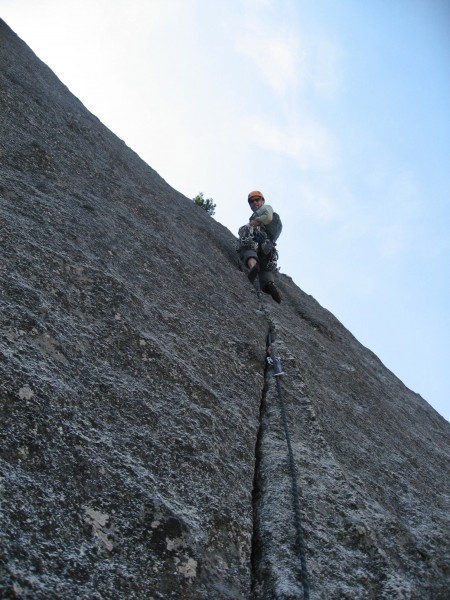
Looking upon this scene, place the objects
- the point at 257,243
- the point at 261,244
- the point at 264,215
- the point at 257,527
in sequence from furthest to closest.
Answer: the point at 264,215, the point at 261,244, the point at 257,243, the point at 257,527

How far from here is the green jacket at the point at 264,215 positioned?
1169 centimetres

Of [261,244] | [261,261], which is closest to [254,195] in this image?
[261,244]

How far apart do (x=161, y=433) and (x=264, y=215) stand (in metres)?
8.26

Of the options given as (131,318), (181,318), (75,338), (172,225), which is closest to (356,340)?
(172,225)

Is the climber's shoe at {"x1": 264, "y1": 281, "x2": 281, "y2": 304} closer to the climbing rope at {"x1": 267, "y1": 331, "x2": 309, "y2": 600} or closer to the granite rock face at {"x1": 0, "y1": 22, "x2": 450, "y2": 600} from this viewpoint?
the granite rock face at {"x1": 0, "y1": 22, "x2": 450, "y2": 600}

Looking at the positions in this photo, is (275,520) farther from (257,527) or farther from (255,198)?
(255,198)

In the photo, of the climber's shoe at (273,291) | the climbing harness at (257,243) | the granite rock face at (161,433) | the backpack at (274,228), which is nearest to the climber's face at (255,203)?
the backpack at (274,228)

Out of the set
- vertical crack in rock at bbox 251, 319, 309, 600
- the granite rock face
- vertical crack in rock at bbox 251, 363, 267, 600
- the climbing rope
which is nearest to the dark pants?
the granite rock face

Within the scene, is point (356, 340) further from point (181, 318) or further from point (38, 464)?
point (38, 464)

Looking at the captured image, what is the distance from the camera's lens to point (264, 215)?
38.5 feet

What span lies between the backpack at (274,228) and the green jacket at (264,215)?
0.18 meters

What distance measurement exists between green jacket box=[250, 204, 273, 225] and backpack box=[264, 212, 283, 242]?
0.18 m

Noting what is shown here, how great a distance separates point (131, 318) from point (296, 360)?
259 centimetres

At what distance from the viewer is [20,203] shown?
580 cm
